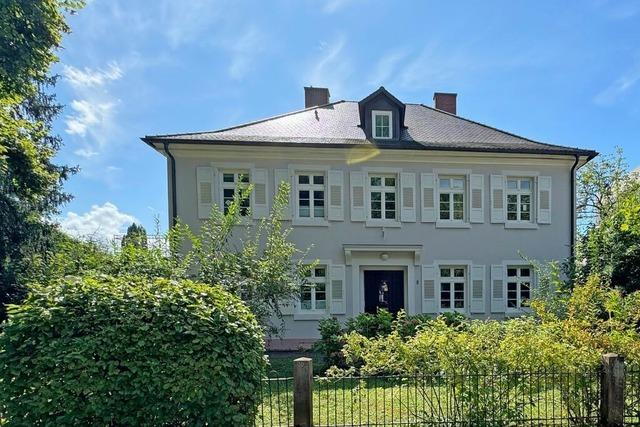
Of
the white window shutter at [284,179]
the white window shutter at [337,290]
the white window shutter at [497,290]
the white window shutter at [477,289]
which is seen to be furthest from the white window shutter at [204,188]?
the white window shutter at [497,290]

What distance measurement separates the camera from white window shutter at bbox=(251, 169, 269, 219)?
1114cm

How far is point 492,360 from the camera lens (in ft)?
13.2

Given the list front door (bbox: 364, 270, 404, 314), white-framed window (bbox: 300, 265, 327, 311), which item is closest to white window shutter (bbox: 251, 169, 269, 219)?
white-framed window (bbox: 300, 265, 327, 311)

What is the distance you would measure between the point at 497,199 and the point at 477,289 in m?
3.17

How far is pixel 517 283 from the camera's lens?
11.9 meters

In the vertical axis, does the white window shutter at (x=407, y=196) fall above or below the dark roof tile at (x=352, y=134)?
below

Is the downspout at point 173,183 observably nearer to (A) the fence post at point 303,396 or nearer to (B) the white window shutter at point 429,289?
(B) the white window shutter at point 429,289

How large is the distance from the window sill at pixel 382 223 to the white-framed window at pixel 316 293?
2066 millimetres

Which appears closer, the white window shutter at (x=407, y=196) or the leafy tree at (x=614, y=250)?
the leafy tree at (x=614, y=250)

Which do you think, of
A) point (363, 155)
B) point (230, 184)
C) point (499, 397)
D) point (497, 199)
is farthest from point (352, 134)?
point (499, 397)

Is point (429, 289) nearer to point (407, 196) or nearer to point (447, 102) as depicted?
point (407, 196)

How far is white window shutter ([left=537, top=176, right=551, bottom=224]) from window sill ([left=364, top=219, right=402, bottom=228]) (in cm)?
501

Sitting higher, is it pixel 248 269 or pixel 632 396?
pixel 248 269

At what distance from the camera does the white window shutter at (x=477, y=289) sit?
1173cm
